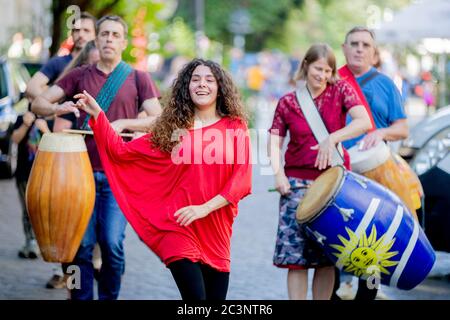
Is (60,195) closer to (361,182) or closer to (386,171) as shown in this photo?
(361,182)

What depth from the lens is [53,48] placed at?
14602 mm

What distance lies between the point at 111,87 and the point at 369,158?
5.35ft

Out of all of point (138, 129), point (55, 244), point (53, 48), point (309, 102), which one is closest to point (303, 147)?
point (309, 102)

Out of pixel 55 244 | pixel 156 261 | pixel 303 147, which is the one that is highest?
pixel 303 147

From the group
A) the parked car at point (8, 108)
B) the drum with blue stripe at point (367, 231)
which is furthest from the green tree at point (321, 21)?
the drum with blue stripe at point (367, 231)

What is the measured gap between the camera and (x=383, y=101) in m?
6.55

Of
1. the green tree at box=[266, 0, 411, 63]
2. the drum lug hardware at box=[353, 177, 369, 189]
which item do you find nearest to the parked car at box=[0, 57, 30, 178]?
the drum lug hardware at box=[353, 177, 369, 189]

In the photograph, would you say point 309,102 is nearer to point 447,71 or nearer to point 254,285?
point 254,285

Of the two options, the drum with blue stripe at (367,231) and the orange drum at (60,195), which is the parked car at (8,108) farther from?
the drum with blue stripe at (367,231)

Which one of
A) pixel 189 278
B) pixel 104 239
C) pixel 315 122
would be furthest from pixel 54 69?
pixel 189 278

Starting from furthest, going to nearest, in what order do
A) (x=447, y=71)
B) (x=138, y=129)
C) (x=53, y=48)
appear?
(x=447, y=71) → (x=53, y=48) → (x=138, y=129)

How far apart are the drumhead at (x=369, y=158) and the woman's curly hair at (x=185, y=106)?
1.29 m

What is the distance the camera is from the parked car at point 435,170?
288 inches
